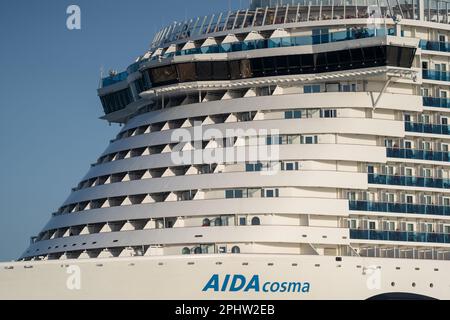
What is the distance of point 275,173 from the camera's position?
8206 centimetres

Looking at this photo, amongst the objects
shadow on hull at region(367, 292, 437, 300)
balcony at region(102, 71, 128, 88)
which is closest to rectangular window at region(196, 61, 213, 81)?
balcony at region(102, 71, 128, 88)

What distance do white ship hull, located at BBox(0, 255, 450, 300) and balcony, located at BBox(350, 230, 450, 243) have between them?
220 cm

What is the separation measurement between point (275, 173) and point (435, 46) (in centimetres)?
1112

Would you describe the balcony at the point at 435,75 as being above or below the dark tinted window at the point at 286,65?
below

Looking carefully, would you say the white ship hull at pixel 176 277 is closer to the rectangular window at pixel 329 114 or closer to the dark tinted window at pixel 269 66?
the rectangular window at pixel 329 114

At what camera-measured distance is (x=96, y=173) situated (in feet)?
290

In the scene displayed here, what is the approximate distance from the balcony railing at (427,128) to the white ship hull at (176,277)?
8205 mm

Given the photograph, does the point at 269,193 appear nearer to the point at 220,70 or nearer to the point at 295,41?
the point at 220,70

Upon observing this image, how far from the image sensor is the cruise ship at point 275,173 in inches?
3123

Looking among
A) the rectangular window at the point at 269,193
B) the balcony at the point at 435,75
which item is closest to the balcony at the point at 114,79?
the rectangular window at the point at 269,193

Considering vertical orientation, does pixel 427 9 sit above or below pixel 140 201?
above
